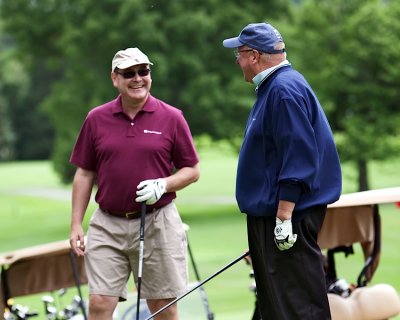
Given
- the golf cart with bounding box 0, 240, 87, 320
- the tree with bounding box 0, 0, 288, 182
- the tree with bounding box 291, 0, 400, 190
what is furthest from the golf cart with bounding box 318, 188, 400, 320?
the tree with bounding box 291, 0, 400, 190

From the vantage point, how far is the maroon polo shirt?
617 centimetres

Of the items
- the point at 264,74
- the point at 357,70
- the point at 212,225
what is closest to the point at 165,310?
the point at 264,74

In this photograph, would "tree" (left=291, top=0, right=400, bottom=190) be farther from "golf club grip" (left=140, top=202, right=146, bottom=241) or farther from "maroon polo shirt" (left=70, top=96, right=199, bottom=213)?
"golf club grip" (left=140, top=202, right=146, bottom=241)

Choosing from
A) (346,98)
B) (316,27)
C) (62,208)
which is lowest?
(62,208)

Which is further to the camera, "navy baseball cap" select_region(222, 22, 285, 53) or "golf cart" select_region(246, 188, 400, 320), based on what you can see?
"golf cart" select_region(246, 188, 400, 320)

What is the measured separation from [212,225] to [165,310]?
16694 millimetres

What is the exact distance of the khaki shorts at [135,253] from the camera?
20.4 feet

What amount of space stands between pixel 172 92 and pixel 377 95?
4.71 m

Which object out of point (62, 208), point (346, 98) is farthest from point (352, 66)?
point (62, 208)

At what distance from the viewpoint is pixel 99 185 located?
247 inches

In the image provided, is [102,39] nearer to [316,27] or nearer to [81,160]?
[316,27]

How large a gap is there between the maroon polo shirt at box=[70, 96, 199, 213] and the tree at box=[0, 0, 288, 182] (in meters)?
17.5

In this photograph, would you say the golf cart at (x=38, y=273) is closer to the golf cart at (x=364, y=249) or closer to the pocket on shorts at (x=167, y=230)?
the pocket on shorts at (x=167, y=230)

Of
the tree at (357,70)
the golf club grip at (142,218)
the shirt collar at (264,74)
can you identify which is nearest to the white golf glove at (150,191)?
the golf club grip at (142,218)
